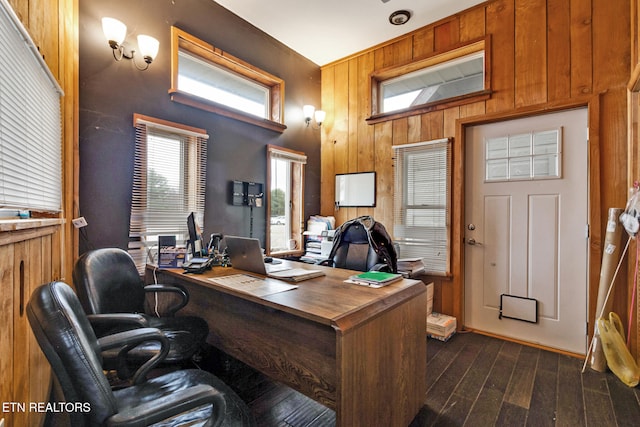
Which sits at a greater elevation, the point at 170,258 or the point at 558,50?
the point at 558,50

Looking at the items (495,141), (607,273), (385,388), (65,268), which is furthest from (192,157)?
(607,273)

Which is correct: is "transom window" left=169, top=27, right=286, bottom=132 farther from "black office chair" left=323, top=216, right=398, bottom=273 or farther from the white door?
the white door

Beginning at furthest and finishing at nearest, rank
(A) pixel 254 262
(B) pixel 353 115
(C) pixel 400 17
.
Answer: (B) pixel 353 115 → (C) pixel 400 17 → (A) pixel 254 262

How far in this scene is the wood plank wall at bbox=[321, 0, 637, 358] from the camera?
94.3 inches

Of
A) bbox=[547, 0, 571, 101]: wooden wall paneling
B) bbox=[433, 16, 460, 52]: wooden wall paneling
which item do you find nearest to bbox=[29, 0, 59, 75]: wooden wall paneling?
bbox=[433, 16, 460, 52]: wooden wall paneling

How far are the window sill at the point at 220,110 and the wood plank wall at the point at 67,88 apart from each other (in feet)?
2.39

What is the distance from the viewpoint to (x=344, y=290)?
5.18 feet

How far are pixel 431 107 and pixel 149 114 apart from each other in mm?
2842

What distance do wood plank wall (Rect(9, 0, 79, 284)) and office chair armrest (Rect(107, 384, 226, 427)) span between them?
164 centimetres

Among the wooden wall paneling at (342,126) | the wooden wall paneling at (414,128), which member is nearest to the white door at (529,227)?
the wooden wall paneling at (414,128)

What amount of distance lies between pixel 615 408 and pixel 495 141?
226 cm

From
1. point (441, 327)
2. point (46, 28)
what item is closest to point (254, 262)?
point (46, 28)

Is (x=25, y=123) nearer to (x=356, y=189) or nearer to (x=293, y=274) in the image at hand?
(x=293, y=274)

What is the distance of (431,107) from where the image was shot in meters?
3.29
